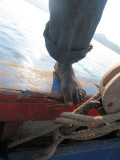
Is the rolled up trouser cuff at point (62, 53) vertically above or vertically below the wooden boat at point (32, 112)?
above

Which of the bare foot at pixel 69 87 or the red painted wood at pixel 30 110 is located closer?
the red painted wood at pixel 30 110

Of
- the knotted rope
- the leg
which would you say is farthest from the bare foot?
the knotted rope

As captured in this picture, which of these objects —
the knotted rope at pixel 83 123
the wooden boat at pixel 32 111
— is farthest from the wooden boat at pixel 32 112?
the knotted rope at pixel 83 123

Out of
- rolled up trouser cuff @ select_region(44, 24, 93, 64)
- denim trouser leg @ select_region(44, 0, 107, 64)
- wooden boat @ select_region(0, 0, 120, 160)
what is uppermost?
denim trouser leg @ select_region(44, 0, 107, 64)

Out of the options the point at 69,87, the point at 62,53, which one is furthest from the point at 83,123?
the point at 62,53

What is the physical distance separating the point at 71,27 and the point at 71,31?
21mm

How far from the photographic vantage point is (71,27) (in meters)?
0.82

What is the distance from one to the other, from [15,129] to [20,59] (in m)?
1.78

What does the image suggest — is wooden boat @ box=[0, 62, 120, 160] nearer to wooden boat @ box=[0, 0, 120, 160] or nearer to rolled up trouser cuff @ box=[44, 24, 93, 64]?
wooden boat @ box=[0, 0, 120, 160]

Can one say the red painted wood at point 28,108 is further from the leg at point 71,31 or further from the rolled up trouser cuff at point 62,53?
the rolled up trouser cuff at point 62,53

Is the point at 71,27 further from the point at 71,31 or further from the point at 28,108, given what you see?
the point at 28,108

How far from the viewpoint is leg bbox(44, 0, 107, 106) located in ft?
2.57

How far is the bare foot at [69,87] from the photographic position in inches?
34.9

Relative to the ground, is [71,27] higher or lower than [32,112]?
higher
